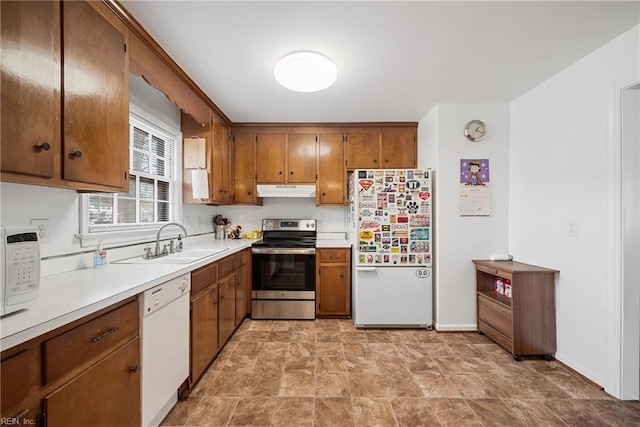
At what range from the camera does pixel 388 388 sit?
1.91 m

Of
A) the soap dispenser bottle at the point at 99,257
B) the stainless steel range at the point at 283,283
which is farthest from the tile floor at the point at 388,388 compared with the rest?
the soap dispenser bottle at the point at 99,257

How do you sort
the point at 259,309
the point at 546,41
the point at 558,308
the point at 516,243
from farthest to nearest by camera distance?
the point at 259,309 → the point at 516,243 → the point at 558,308 → the point at 546,41

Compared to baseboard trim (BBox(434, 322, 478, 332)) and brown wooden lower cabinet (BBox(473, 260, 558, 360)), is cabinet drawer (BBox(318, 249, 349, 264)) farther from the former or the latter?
brown wooden lower cabinet (BBox(473, 260, 558, 360))

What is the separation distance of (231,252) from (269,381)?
1.16 m

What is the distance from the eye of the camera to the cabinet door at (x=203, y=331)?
72.8 inches

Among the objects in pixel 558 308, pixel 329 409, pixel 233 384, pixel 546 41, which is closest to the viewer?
pixel 329 409

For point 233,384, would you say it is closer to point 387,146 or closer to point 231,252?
point 231,252

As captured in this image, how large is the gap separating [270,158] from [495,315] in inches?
121

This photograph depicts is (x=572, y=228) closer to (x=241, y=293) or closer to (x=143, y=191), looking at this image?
(x=241, y=293)

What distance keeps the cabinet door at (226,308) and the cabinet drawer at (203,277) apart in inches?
6.8

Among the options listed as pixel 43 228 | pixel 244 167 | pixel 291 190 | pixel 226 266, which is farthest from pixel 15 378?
pixel 244 167

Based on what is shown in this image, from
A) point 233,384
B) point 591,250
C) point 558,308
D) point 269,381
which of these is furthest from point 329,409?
point 591,250

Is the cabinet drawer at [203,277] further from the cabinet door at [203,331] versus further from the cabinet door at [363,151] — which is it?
the cabinet door at [363,151]

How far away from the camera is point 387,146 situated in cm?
346
